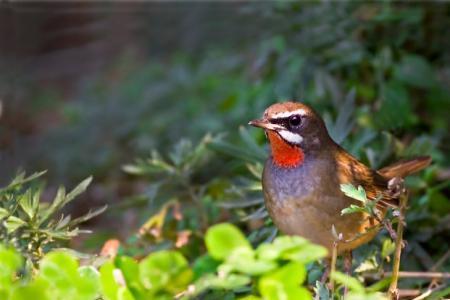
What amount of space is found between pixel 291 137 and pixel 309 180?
0.19m

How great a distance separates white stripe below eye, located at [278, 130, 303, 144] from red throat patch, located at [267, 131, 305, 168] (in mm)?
18

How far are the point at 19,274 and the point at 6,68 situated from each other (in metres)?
1.78

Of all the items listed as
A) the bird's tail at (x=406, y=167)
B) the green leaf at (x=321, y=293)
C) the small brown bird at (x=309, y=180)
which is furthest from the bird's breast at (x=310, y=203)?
the green leaf at (x=321, y=293)

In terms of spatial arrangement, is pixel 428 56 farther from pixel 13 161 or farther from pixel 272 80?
pixel 13 161

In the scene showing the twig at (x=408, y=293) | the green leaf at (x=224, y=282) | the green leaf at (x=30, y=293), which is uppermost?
the green leaf at (x=30, y=293)

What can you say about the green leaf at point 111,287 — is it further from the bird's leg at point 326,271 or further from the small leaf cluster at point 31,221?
the bird's leg at point 326,271

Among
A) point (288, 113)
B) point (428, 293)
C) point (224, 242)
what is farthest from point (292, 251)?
point (288, 113)

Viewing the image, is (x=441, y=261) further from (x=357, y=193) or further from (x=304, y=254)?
(x=304, y=254)

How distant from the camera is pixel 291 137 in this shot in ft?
11.4

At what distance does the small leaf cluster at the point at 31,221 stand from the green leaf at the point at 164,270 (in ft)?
2.27

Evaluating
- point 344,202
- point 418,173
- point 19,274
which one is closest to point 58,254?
point 19,274

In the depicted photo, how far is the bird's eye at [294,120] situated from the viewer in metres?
3.47

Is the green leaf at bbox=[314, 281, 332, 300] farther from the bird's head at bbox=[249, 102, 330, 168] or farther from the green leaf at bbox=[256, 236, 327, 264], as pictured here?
the bird's head at bbox=[249, 102, 330, 168]

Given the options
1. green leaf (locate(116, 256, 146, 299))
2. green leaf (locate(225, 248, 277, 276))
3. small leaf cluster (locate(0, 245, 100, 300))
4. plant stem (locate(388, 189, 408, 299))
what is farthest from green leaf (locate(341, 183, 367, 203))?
small leaf cluster (locate(0, 245, 100, 300))
